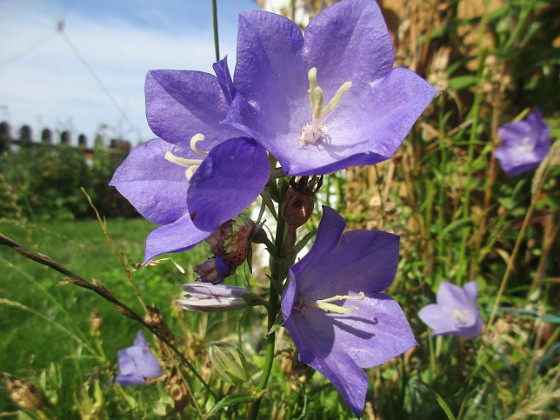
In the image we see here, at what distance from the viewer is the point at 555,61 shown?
202cm

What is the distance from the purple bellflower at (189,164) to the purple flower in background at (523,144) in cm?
147

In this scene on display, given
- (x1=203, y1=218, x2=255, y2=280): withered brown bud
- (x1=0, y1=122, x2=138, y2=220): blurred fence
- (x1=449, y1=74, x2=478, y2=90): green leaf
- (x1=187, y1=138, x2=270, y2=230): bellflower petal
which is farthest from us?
(x1=0, y1=122, x2=138, y2=220): blurred fence

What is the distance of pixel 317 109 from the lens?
2.22ft

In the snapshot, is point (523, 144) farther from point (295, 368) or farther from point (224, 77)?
point (224, 77)

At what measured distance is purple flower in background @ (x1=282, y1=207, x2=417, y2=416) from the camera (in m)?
0.67

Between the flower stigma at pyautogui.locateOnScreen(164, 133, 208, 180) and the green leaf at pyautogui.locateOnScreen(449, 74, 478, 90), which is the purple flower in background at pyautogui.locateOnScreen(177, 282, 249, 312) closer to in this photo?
the flower stigma at pyautogui.locateOnScreen(164, 133, 208, 180)

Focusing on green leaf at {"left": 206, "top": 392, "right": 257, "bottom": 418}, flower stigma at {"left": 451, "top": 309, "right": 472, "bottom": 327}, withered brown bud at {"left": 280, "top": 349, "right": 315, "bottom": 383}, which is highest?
green leaf at {"left": 206, "top": 392, "right": 257, "bottom": 418}

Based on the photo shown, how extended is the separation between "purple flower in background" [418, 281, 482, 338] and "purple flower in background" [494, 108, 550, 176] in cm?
63

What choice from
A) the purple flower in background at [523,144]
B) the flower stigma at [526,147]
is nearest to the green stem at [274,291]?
the purple flower in background at [523,144]

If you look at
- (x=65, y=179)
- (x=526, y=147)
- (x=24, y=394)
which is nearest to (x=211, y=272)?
(x=24, y=394)

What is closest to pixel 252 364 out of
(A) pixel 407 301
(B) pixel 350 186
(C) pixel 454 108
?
(A) pixel 407 301

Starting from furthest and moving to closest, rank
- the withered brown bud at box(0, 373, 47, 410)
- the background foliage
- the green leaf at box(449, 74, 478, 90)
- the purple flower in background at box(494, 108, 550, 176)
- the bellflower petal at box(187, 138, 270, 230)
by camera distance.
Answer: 1. the green leaf at box(449, 74, 478, 90)
2. the purple flower in background at box(494, 108, 550, 176)
3. the background foliage
4. the withered brown bud at box(0, 373, 47, 410)
5. the bellflower petal at box(187, 138, 270, 230)

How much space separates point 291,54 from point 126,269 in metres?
0.42

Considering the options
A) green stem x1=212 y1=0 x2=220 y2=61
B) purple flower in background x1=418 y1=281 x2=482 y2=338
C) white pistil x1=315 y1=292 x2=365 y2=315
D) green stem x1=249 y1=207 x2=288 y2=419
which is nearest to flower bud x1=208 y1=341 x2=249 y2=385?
green stem x1=249 y1=207 x2=288 y2=419
